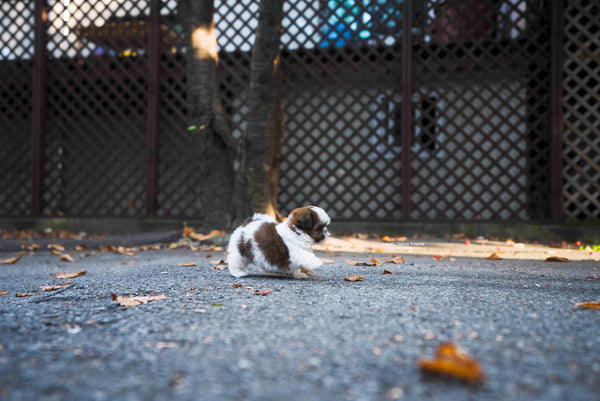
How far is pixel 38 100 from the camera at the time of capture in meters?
6.91

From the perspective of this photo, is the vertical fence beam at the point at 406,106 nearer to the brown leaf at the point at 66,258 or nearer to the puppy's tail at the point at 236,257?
the puppy's tail at the point at 236,257

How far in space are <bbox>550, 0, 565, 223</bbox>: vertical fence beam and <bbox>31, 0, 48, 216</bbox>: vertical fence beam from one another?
745cm

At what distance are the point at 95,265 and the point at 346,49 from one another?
4553mm

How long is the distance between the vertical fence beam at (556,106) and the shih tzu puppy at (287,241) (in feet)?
14.9

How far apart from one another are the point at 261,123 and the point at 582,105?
4.38 metres

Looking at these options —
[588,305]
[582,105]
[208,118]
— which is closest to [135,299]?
[588,305]

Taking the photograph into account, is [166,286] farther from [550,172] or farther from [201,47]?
[550,172]

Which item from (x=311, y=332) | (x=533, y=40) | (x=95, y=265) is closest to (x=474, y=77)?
(x=533, y=40)

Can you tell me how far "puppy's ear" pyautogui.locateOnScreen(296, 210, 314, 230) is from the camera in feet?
7.80

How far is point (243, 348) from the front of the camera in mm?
1238

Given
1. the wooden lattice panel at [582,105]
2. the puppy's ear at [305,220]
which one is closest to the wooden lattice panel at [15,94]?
the puppy's ear at [305,220]

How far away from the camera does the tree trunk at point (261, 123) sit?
179 inches

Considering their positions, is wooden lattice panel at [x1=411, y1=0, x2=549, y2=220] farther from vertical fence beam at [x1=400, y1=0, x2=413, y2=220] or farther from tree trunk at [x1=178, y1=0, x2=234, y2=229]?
tree trunk at [x1=178, y1=0, x2=234, y2=229]

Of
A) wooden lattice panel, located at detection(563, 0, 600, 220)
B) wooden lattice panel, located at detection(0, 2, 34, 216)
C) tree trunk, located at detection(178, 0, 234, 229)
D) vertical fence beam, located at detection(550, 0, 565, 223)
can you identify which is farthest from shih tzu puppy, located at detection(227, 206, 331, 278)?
wooden lattice panel, located at detection(0, 2, 34, 216)
